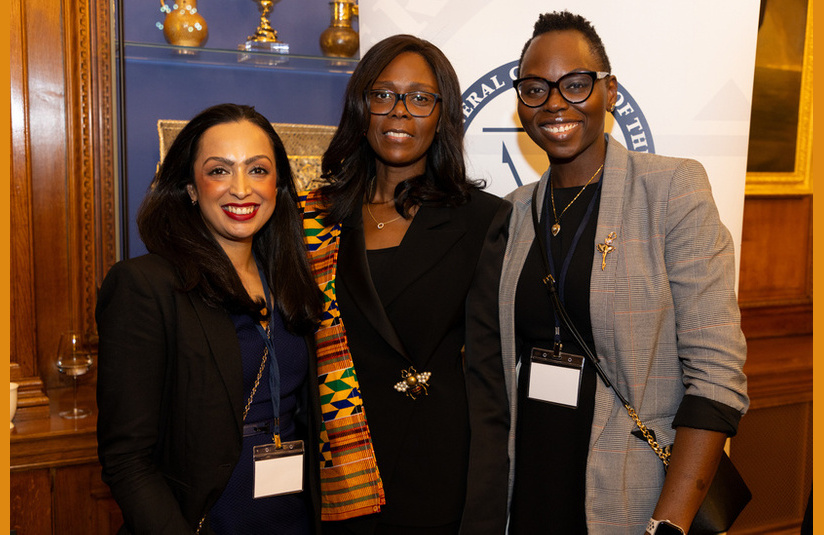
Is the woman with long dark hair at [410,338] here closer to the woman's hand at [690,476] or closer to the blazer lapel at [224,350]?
the blazer lapel at [224,350]

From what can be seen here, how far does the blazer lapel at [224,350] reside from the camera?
1.60 meters

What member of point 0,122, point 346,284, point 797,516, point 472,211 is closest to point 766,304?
point 797,516

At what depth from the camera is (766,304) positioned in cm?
395

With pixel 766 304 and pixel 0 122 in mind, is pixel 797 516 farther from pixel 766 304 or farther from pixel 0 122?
pixel 0 122

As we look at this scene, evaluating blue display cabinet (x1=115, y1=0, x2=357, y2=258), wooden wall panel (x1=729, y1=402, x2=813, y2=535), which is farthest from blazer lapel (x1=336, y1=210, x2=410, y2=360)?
wooden wall panel (x1=729, y1=402, x2=813, y2=535)

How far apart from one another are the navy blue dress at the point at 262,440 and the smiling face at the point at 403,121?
1.78 feet

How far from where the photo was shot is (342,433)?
185cm

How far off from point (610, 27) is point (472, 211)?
0.92 metres

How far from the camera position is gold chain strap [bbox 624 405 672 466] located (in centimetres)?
166

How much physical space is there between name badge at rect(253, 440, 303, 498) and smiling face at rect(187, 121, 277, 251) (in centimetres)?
50

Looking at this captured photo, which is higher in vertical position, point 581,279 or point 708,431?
point 581,279

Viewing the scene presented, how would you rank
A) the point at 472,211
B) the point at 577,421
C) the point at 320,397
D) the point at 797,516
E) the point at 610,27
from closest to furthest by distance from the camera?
the point at 577,421
the point at 320,397
the point at 472,211
the point at 610,27
the point at 797,516

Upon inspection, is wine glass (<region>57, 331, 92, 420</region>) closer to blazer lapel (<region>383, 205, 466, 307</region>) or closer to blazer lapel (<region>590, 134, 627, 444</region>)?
blazer lapel (<region>383, 205, 466, 307</region>)

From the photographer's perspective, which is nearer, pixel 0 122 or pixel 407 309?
pixel 407 309
